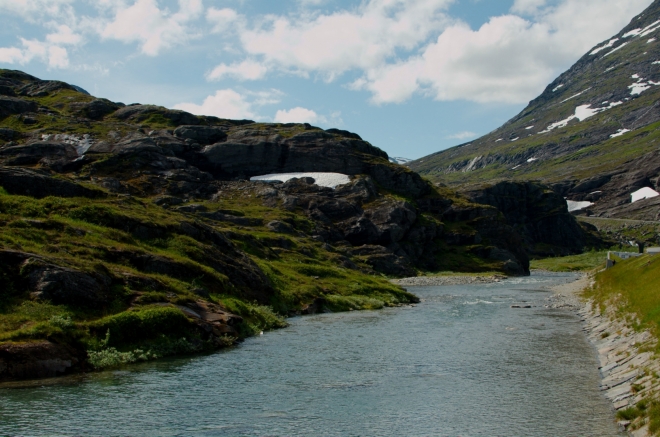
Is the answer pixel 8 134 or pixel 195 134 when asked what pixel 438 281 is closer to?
pixel 195 134

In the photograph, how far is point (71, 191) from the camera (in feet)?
187

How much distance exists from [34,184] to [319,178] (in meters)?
139

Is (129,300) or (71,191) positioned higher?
(71,191)

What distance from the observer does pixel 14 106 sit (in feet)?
583

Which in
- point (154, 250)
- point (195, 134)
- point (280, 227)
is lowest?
point (154, 250)

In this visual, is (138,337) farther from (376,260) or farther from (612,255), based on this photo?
(376,260)

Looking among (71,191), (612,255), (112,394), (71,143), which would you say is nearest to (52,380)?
(112,394)

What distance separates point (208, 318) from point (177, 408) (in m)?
18.4

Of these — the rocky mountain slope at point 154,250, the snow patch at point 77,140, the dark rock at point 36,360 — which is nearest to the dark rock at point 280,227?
the rocky mountain slope at point 154,250

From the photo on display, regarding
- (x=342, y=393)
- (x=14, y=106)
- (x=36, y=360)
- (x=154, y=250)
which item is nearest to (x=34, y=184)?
(x=154, y=250)

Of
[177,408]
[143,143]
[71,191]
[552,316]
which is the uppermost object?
[143,143]

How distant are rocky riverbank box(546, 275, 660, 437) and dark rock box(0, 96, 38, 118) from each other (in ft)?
603

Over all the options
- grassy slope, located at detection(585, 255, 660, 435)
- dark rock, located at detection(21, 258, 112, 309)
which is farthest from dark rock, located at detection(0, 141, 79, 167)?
grassy slope, located at detection(585, 255, 660, 435)

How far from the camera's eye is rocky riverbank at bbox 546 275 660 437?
2284cm
